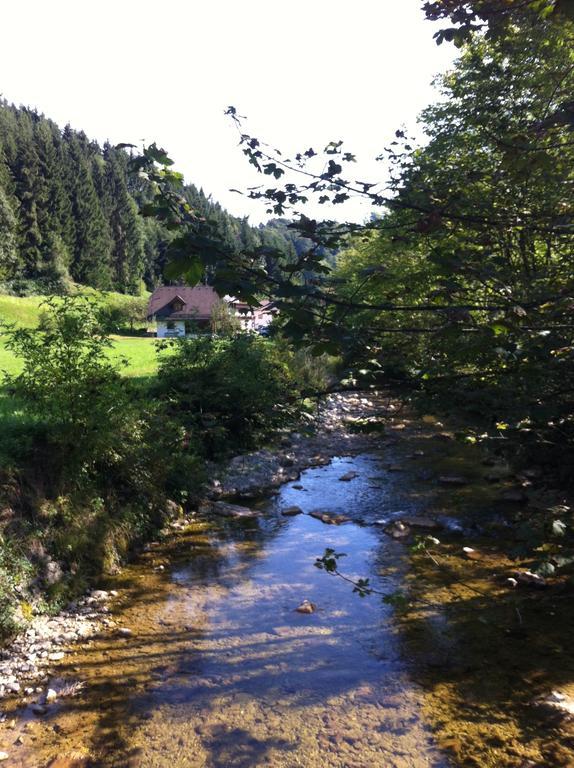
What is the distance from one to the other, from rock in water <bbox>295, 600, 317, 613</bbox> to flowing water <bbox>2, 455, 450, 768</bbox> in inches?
3.1

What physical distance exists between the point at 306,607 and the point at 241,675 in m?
1.65

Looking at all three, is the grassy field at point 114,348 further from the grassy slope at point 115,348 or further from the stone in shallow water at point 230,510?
the stone in shallow water at point 230,510

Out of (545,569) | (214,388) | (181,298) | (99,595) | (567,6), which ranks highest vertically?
(181,298)

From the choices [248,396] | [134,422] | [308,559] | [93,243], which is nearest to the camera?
[308,559]

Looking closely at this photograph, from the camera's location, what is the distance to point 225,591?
836cm

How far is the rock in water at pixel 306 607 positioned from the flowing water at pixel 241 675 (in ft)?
0.26

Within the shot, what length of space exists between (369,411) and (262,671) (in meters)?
16.4

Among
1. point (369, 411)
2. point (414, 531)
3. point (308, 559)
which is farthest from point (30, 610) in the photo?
point (369, 411)

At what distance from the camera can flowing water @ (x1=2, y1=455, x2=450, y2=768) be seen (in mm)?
5145

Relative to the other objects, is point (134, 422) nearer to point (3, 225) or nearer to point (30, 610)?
point (30, 610)

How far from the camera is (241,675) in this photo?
629 cm

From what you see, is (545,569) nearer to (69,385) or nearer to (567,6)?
(567,6)

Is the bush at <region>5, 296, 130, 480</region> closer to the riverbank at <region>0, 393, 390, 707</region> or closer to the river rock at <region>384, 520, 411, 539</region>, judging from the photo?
the riverbank at <region>0, 393, 390, 707</region>

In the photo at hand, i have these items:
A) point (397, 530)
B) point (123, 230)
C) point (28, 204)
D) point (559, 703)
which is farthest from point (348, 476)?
point (123, 230)
